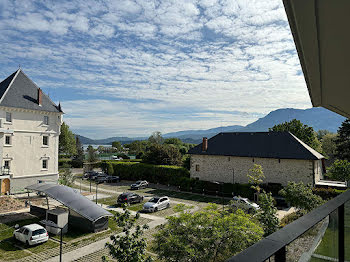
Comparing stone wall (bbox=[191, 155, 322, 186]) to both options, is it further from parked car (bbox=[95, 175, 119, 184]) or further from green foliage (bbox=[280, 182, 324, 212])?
parked car (bbox=[95, 175, 119, 184])

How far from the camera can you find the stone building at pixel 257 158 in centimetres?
2802

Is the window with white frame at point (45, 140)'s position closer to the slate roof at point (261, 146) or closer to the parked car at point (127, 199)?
the parked car at point (127, 199)

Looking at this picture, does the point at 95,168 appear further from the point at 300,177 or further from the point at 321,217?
the point at 321,217

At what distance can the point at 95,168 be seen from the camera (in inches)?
2136

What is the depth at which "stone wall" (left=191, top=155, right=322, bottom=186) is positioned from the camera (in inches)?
1096

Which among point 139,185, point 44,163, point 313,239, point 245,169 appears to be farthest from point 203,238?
point 44,163

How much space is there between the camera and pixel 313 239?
171 centimetres

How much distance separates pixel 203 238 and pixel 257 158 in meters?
23.3

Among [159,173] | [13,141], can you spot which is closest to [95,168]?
[159,173]

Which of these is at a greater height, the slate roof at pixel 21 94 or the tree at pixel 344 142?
the slate roof at pixel 21 94

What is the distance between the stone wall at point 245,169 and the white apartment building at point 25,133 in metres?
19.5

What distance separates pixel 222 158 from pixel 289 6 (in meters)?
32.8

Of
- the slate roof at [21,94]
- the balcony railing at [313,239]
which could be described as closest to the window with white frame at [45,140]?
the slate roof at [21,94]

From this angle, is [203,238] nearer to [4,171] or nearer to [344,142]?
[4,171]
